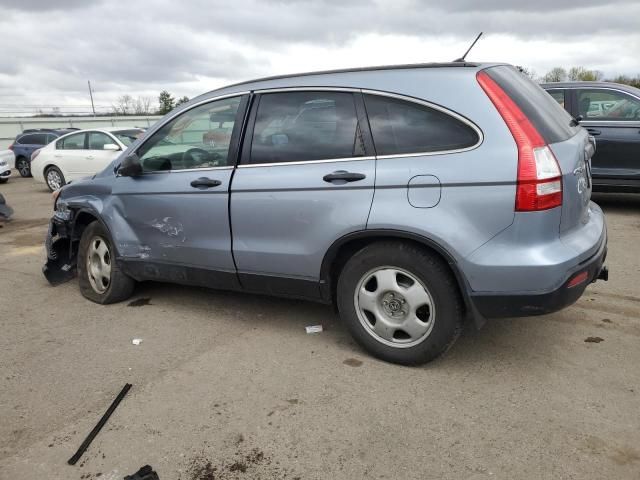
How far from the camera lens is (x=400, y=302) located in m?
3.30

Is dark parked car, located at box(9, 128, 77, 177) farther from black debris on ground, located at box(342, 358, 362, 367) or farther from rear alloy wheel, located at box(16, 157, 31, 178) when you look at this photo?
black debris on ground, located at box(342, 358, 362, 367)

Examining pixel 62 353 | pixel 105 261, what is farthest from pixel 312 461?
pixel 105 261

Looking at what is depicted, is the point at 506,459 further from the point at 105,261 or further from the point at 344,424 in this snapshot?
the point at 105,261

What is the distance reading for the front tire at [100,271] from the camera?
4.72 meters

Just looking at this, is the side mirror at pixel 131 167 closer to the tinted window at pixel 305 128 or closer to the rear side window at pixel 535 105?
the tinted window at pixel 305 128

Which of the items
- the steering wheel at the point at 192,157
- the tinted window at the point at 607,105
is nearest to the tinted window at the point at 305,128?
the steering wheel at the point at 192,157

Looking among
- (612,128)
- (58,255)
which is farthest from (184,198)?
(612,128)

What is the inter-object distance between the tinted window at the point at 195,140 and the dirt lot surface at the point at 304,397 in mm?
1253

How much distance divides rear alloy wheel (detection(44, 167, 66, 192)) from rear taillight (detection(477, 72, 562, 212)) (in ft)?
41.2

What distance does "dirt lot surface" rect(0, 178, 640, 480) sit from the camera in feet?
8.44

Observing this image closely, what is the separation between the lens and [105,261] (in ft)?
15.8

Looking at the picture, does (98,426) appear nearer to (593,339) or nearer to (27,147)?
(593,339)

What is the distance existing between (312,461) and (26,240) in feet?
22.2

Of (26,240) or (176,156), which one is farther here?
(26,240)
